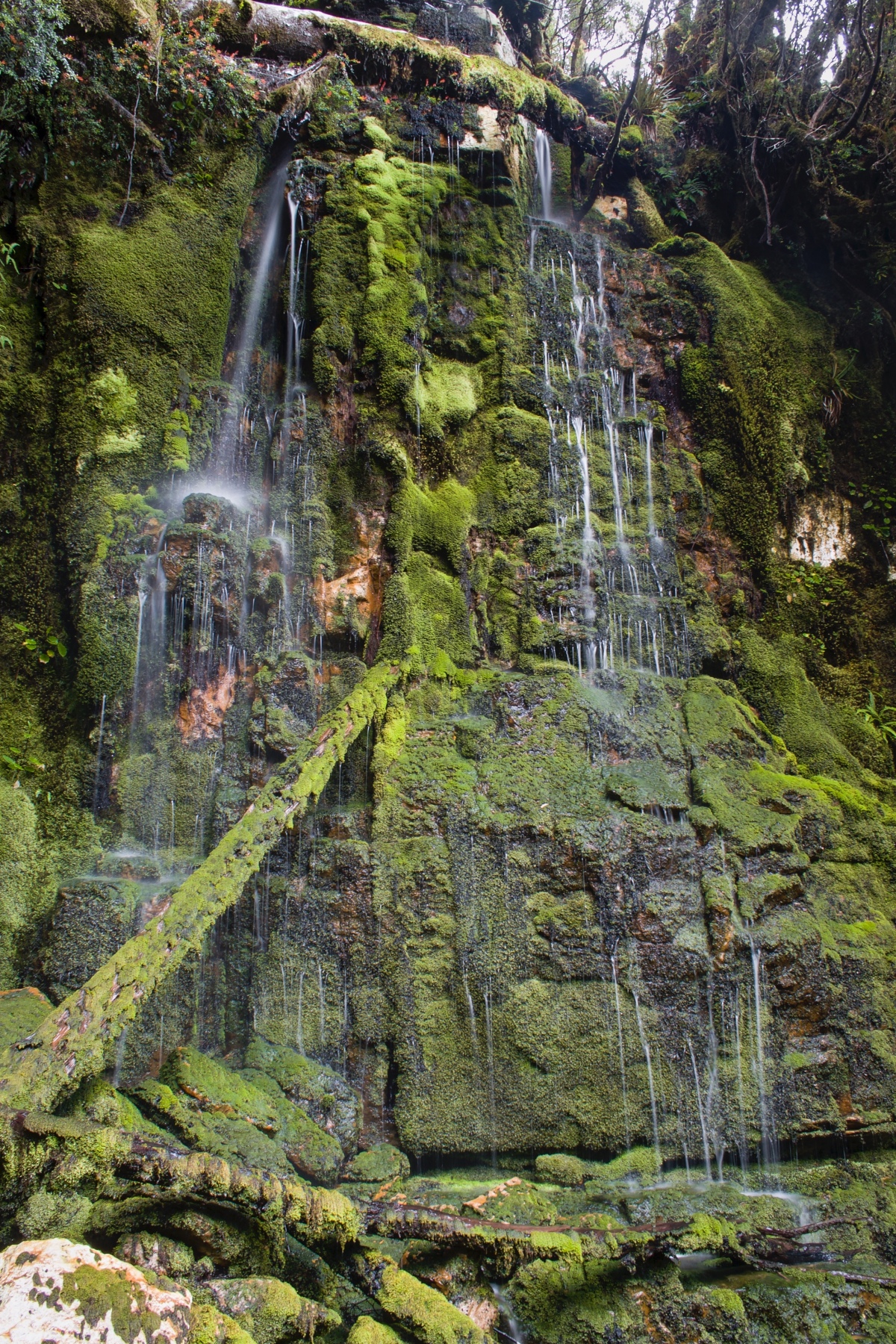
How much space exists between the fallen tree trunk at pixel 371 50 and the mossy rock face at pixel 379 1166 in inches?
473

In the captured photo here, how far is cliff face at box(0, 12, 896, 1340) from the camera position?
564 centimetres

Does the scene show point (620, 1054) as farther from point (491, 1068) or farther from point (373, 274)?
point (373, 274)

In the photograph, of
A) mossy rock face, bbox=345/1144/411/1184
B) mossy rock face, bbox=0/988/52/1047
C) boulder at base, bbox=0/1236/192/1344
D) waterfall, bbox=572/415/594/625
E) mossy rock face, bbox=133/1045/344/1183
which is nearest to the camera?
boulder at base, bbox=0/1236/192/1344

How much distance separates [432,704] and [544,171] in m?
8.69

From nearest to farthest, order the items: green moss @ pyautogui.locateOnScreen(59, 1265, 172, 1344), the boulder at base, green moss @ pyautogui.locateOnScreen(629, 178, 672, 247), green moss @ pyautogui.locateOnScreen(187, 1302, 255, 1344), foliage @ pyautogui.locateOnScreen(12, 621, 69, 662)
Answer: the boulder at base, green moss @ pyautogui.locateOnScreen(59, 1265, 172, 1344), green moss @ pyautogui.locateOnScreen(187, 1302, 255, 1344), foliage @ pyautogui.locateOnScreen(12, 621, 69, 662), green moss @ pyautogui.locateOnScreen(629, 178, 672, 247)

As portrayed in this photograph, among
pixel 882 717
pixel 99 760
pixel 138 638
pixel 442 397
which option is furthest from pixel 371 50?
pixel 882 717

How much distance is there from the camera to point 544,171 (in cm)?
1139

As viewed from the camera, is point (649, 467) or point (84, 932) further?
point (649, 467)

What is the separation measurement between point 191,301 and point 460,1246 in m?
8.80

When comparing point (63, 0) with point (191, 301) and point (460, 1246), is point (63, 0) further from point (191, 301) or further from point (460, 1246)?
point (460, 1246)

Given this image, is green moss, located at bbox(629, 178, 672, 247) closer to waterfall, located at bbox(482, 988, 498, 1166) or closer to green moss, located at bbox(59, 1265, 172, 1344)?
waterfall, located at bbox(482, 988, 498, 1166)

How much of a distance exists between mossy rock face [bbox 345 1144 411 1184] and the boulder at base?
2.21 metres

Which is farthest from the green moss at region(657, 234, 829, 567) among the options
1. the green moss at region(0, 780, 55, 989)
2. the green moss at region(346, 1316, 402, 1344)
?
the green moss at region(346, 1316, 402, 1344)

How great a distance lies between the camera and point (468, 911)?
6.20 m
